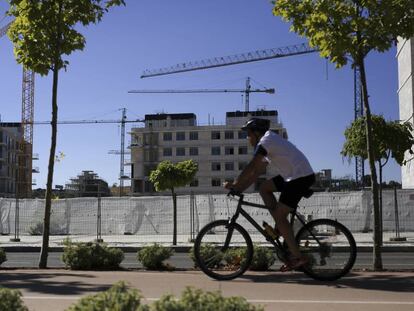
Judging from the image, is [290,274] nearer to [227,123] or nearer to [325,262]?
[325,262]

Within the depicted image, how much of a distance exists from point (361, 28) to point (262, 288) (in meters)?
4.25

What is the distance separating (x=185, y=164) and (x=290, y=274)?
1688 centimetres

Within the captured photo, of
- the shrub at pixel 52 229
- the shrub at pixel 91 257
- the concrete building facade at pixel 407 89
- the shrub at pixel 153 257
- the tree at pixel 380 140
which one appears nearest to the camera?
the shrub at pixel 91 257

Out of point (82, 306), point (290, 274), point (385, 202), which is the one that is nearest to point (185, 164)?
point (385, 202)

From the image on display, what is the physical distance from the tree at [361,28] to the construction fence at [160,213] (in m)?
15.4

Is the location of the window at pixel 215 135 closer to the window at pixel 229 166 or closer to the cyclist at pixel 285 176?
the window at pixel 229 166

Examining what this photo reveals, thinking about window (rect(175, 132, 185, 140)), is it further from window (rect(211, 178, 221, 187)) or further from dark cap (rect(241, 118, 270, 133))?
dark cap (rect(241, 118, 270, 133))

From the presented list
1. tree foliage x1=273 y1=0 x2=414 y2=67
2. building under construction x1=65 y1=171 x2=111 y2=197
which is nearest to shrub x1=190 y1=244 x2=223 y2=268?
tree foliage x1=273 y1=0 x2=414 y2=67

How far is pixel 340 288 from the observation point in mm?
6066

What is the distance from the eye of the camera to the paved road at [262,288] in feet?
17.0

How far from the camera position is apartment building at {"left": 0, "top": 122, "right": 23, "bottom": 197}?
131625mm

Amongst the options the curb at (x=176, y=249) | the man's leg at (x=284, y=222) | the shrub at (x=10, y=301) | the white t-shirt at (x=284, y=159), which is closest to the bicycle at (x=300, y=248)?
the man's leg at (x=284, y=222)

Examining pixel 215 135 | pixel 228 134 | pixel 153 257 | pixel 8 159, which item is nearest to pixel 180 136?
pixel 215 135

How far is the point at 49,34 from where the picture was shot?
985 centimetres
